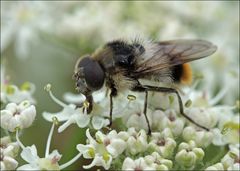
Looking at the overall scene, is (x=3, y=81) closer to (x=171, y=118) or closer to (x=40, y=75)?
(x=171, y=118)

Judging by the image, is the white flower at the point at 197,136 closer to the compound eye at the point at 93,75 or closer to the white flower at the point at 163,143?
the white flower at the point at 163,143

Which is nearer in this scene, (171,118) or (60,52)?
(171,118)

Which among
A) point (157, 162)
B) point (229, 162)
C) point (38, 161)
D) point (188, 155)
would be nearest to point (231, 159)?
point (229, 162)

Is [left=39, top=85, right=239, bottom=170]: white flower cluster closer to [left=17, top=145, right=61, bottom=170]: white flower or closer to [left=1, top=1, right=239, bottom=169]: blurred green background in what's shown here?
[left=17, top=145, right=61, bottom=170]: white flower

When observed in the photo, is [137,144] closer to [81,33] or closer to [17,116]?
[17,116]

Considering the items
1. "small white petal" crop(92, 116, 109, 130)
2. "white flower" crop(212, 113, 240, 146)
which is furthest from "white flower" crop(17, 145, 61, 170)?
"white flower" crop(212, 113, 240, 146)

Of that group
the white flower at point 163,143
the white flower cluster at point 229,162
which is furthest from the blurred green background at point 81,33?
the white flower at point 163,143

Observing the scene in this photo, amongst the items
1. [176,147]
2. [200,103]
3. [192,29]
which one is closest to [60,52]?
[192,29]
